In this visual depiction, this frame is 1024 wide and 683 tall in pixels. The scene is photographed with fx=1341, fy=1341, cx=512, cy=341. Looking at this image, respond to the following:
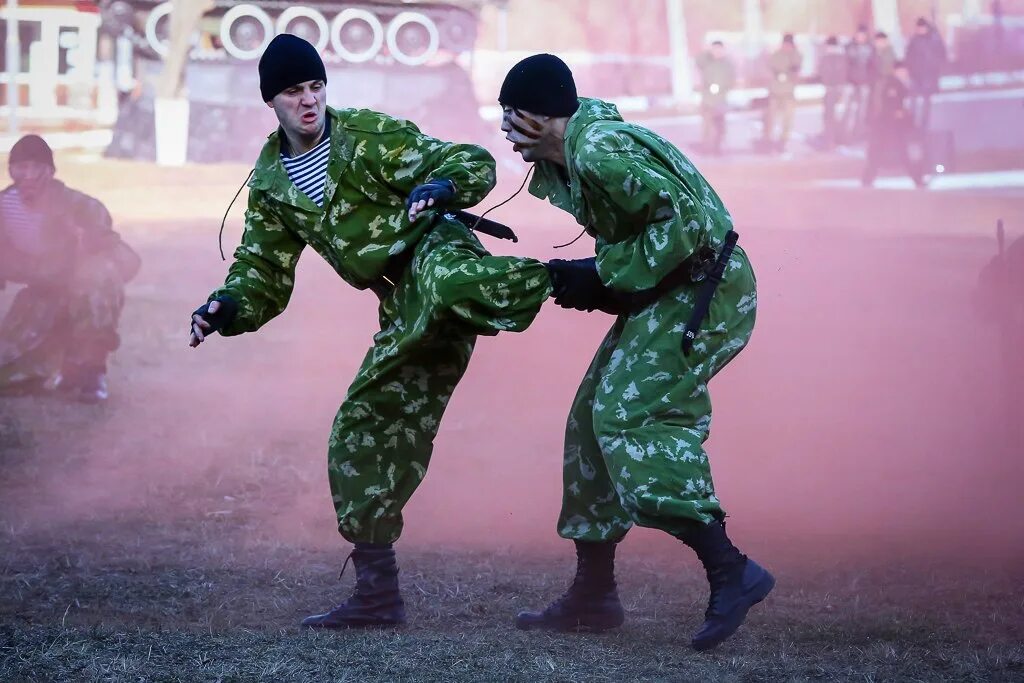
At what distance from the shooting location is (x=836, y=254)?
8.02 meters

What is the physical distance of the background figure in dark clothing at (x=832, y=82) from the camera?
838 cm

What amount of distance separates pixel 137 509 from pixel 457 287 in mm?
2857

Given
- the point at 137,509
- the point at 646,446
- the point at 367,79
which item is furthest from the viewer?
the point at 367,79

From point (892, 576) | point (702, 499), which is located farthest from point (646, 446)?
point (892, 576)

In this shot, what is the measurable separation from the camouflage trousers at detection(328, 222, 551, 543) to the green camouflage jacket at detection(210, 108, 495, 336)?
11 centimetres

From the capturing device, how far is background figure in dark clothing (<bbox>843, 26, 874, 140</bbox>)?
8.33 meters

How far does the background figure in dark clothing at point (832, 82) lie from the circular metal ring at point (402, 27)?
248 cm

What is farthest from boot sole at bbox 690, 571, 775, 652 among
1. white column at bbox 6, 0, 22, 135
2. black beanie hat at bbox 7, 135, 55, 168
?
white column at bbox 6, 0, 22, 135

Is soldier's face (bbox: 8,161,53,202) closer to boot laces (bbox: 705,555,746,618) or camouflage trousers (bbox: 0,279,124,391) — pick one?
camouflage trousers (bbox: 0,279,124,391)

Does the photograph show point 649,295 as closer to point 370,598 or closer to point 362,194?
point 362,194

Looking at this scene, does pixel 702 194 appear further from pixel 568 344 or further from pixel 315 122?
pixel 568 344

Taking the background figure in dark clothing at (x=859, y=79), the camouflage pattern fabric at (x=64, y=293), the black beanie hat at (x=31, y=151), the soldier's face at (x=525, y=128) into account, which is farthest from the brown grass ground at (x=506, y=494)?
the soldier's face at (x=525, y=128)

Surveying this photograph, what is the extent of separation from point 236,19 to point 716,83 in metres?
3.09

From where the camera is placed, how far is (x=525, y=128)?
3863 millimetres
